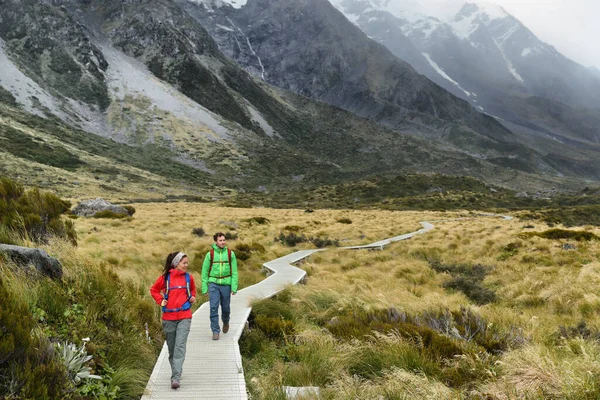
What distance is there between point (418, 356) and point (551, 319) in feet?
16.9

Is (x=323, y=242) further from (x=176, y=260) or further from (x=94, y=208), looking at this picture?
(x=94, y=208)

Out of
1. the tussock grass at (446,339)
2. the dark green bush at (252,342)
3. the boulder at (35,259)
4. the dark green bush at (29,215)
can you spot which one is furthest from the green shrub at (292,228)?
the boulder at (35,259)

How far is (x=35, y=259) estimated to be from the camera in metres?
6.01

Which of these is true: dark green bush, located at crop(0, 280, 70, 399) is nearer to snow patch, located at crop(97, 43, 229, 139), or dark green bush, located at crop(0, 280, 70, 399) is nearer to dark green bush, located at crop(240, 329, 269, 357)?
dark green bush, located at crop(240, 329, 269, 357)

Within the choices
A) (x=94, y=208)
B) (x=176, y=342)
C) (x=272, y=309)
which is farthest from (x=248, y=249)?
(x=94, y=208)

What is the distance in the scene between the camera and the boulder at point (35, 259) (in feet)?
19.6

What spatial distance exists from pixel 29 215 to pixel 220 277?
17.3 ft

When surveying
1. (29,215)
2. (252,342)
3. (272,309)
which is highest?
A: (29,215)

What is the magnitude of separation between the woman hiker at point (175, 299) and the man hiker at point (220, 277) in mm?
1553

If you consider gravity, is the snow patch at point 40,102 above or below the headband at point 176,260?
below

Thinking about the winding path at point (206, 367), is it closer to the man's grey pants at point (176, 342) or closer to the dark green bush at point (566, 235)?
the man's grey pants at point (176, 342)

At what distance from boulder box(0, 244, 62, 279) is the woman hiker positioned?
1656 mm

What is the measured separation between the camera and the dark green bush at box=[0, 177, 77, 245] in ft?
28.7

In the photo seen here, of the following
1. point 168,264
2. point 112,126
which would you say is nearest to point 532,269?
point 168,264
